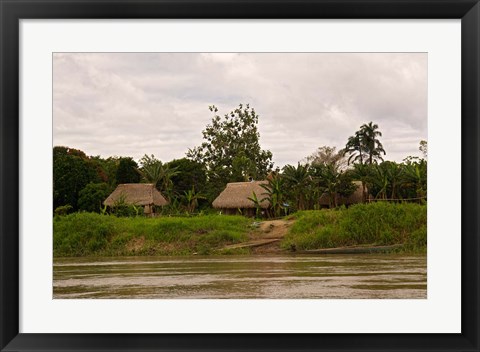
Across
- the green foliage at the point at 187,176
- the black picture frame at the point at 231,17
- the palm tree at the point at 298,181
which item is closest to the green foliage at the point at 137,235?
the palm tree at the point at 298,181

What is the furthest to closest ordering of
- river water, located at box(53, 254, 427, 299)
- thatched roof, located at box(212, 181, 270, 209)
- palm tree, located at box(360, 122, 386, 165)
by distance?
thatched roof, located at box(212, 181, 270, 209), palm tree, located at box(360, 122, 386, 165), river water, located at box(53, 254, 427, 299)

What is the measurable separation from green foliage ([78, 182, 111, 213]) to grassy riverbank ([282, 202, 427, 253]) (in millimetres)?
5301

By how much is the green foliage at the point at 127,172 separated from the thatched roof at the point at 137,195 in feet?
0.48

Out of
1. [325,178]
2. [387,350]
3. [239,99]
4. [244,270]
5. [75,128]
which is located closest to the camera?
[387,350]

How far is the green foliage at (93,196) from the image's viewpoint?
1764 centimetres

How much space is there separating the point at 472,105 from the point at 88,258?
1237cm

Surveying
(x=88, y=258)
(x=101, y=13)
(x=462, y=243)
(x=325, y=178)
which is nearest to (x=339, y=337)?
(x=462, y=243)

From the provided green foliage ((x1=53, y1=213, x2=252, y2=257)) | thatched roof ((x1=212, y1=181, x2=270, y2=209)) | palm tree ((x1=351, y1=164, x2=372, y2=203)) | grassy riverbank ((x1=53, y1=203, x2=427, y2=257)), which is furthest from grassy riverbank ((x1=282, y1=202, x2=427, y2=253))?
thatched roof ((x1=212, y1=181, x2=270, y2=209))

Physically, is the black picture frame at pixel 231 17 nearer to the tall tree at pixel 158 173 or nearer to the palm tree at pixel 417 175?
the palm tree at pixel 417 175

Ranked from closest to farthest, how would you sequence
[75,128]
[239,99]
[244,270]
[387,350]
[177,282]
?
[387,350] → [177,282] → [244,270] → [75,128] → [239,99]

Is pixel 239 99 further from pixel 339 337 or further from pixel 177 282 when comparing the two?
pixel 339 337

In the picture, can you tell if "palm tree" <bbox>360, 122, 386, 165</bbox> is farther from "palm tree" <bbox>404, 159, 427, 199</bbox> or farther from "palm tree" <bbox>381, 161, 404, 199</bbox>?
"palm tree" <bbox>404, 159, 427, 199</bbox>

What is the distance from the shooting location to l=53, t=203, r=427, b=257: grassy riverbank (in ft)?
52.4

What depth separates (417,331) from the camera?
469 centimetres
